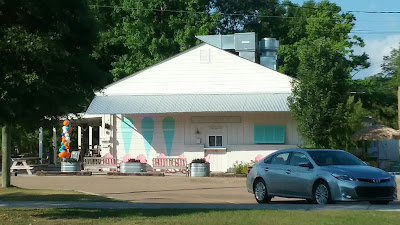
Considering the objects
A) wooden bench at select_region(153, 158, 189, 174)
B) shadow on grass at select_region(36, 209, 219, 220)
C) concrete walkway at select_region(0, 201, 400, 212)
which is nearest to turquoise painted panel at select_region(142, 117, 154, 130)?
wooden bench at select_region(153, 158, 189, 174)

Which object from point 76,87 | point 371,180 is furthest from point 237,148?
point 76,87

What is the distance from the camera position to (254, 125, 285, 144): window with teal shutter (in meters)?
33.3

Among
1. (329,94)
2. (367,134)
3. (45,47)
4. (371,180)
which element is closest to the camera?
(45,47)

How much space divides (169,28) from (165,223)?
38107 mm

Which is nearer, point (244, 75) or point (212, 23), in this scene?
point (244, 75)

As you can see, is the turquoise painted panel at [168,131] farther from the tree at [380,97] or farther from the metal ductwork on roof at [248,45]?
the tree at [380,97]

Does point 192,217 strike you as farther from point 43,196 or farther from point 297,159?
point 43,196

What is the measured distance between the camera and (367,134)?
33094mm

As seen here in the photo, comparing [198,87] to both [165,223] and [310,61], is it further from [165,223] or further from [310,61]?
[165,223]

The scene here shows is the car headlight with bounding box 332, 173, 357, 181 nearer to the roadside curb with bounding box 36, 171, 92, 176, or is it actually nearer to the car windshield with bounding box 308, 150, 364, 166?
the car windshield with bounding box 308, 150, 364, 166

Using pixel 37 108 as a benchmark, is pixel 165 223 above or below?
below

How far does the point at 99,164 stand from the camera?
3397cm

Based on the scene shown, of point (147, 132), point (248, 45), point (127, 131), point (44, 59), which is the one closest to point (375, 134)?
point (248, 45)

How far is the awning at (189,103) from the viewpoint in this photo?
106 feet
